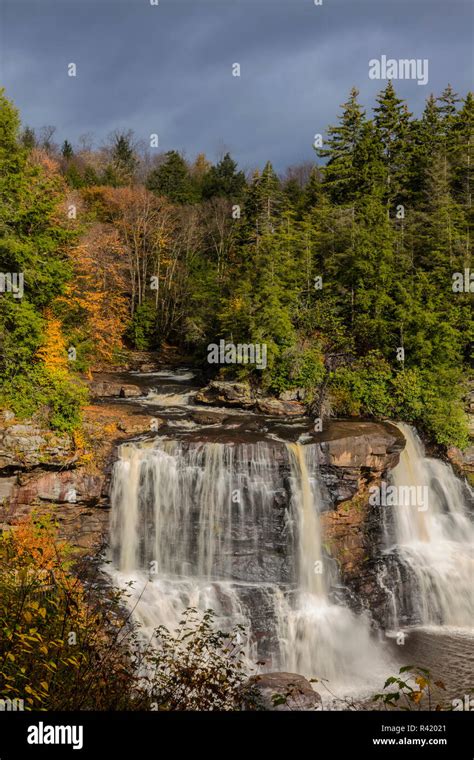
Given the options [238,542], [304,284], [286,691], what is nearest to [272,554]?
[238,542]

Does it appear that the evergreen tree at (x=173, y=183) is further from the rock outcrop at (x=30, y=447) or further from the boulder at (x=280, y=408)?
the rock outcrop at (x=30, y=447)

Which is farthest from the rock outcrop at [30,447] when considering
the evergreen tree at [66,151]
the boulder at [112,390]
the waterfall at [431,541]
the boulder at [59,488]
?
the evergreen tree at [66,151]

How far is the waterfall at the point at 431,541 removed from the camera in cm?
1438

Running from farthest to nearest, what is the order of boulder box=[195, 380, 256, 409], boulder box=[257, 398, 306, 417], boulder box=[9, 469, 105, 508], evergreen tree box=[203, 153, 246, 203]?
evergreen tree box=[203, 153, 246, 203], boulder box=[195, 380, 256, 409], boulder box=[257, 398, 306, 417], boulder box=[9, 469, 105, 508]

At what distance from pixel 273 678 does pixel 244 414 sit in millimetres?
10102

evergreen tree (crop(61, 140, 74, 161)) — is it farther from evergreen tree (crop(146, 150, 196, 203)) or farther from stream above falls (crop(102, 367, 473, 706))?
stream above falls (crop(102, 367, 473, 706))

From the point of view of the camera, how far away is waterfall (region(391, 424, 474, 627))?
14375 millimetres

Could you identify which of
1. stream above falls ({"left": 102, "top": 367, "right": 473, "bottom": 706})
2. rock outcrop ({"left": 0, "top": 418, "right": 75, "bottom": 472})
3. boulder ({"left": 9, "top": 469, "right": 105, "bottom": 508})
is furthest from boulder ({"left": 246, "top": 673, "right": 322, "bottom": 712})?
rock outcrop ({"left": 0, "top": 418, "right": 75, "bottom": 472})

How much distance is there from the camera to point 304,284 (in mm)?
24672

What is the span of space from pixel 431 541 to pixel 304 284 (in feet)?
44.4

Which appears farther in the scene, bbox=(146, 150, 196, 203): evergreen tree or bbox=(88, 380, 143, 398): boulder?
bbox=(146, 150, 196, 203): evergreen tree

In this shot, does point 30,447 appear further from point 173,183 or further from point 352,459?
point 173,183

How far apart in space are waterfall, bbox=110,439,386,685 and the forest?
3.54 metres
